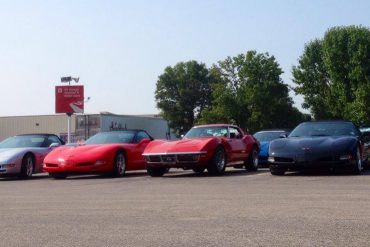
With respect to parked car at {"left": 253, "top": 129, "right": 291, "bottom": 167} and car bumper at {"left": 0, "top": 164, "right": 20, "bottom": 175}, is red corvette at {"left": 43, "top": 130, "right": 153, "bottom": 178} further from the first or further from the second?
parked car at {"left": 253, "top": 129, "right": 291, "bottom": 167}

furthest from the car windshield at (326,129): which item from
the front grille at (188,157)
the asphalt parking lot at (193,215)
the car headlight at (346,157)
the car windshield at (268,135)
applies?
the car windshield at (268,135)

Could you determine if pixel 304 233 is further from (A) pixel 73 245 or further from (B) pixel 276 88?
(B) pixel 276 88

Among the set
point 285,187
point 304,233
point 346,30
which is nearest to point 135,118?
point 346,30

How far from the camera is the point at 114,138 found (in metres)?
17.5

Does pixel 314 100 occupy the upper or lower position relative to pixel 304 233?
upper

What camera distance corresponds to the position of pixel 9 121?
6662 centimetres

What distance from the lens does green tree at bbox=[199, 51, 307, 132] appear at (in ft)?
211

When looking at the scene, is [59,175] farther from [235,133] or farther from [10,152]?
[235,133]

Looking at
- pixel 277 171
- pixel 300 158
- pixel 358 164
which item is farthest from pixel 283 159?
pixel 358 164

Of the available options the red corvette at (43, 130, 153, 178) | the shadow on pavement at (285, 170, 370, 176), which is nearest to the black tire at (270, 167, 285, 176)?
the shadow on pavement at (285, 170, 370, 176)

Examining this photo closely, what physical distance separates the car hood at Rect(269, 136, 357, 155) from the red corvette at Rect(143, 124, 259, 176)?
1.49 meters

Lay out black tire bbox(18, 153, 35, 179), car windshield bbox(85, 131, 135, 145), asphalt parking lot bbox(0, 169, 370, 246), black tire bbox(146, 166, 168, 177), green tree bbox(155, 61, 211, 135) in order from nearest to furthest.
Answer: asphalt parking lot bbox(0, 169, 370, 246), black tire bbox(146, 166, 168, 177), black tire bbox(18, 153, 35, 179), car windshield bbox(85, 131, 135, 145), green tree bbox(155, 61, 211, 135)

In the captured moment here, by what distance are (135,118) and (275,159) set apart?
1930 inches

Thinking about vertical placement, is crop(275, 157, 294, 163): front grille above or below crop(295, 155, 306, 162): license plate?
below
